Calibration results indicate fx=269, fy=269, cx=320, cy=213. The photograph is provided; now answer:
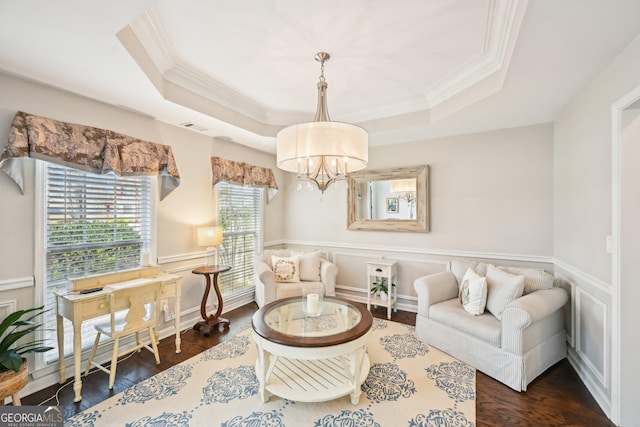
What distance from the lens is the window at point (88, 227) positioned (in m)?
2.33

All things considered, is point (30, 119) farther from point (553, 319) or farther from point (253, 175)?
point (553, 319)

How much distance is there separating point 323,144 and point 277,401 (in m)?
2.01

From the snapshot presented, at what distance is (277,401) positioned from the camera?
6.82 ft

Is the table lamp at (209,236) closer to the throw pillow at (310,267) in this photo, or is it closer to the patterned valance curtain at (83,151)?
the patterned valance curtain at (83,151)

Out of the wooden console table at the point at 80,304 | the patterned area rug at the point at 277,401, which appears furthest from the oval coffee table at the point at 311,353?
the wooden console table at the point at 80,304

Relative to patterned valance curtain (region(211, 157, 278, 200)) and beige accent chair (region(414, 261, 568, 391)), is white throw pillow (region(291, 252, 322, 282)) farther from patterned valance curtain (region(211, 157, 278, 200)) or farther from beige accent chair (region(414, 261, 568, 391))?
beige accent chair (region(414, 261, 568, 391))

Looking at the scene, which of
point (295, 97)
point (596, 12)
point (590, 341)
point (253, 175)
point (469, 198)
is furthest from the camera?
point (253, 175)

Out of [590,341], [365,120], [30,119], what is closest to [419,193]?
[365,120]

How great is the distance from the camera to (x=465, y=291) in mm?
2828

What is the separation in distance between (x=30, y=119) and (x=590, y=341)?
489cm

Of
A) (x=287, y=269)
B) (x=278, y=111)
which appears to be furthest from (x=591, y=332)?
(x=278, y=111)

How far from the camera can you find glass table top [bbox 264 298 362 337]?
7.20 ft

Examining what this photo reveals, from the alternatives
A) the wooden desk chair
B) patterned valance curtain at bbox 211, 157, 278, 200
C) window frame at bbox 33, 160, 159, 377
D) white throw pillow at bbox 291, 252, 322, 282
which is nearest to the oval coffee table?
the wooden desk chair

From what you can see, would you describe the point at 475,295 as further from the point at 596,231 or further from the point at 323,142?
the point at 323,142
